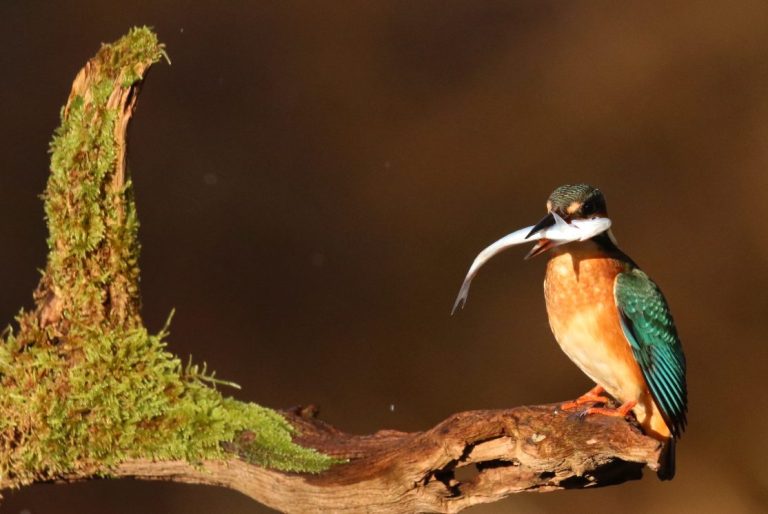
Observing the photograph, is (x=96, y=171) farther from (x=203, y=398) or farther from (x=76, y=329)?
(x=203, y=398)

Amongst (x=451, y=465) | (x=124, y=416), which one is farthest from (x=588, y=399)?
(x=124, y=416)

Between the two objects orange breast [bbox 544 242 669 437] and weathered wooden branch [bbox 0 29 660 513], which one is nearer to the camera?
weathered wooden branch [bbox 0 29 660 513]

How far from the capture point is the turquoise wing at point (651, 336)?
1.94 metres

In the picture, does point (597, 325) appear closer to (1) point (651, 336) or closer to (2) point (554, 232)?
(1) point (651, 336)

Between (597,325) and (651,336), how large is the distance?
11 centimetres

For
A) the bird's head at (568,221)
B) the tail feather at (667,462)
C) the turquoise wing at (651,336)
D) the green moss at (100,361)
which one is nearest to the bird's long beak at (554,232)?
the bird's head at (568,221)

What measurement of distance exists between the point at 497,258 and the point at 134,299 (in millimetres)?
2369

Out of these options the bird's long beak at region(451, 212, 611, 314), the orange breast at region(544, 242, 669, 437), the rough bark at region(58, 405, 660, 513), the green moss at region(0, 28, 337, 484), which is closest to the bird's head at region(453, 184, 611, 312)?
the bird's long beak at region(451, 212, 611, 314)

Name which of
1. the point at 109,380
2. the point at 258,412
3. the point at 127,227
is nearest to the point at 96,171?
the point at 127,227

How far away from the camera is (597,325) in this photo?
197 cm

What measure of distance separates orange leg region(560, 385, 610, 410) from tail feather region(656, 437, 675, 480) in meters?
0.15

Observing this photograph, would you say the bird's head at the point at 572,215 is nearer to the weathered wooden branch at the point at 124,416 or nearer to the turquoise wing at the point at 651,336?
the turquoise wing at the point at 651,336

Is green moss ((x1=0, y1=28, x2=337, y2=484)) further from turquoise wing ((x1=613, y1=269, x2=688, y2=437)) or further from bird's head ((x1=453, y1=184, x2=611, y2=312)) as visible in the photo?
turquoise wing ((x1=613, y1=269, x2=688, y2=437))

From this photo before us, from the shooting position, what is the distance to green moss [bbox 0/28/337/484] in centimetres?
194
